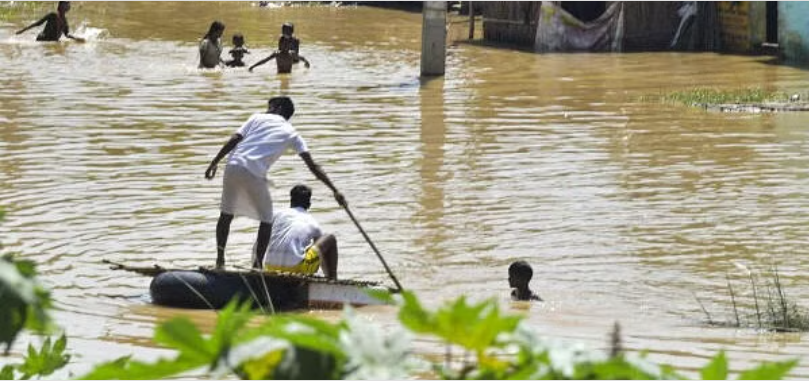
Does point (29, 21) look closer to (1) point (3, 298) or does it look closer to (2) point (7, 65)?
(2) point (7, 65)

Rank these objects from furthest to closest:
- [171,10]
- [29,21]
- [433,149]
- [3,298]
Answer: [171,10] < [29,21] < [433,149] < [3,298]

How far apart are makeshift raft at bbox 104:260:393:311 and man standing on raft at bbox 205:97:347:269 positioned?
0.45m

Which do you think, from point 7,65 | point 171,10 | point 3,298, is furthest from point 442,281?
point 171,10

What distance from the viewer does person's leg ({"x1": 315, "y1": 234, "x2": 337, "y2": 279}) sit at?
31.0 ft

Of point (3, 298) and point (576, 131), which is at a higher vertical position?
point (3, 298)

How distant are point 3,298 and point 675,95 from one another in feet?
60.1

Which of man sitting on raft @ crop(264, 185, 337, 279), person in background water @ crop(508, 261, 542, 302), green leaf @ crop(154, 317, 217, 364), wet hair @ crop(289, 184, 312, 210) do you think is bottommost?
person in background water @ crop(508, 261, 542, 302)

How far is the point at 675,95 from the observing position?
1986cm

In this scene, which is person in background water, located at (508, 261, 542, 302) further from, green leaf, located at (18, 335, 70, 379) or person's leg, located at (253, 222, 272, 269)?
green leaf, located at (18, 335, 70, 379)

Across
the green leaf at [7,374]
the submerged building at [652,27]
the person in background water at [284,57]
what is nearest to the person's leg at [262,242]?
the green leaf at [7,374]

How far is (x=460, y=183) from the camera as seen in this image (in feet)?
46.1

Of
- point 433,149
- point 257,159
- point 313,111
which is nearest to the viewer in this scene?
point 257,159

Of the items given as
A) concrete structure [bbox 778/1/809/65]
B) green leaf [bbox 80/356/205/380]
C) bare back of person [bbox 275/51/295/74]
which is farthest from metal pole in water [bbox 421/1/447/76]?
green leaf [bbox 80/356/205/380]

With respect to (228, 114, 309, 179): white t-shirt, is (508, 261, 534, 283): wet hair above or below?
below
